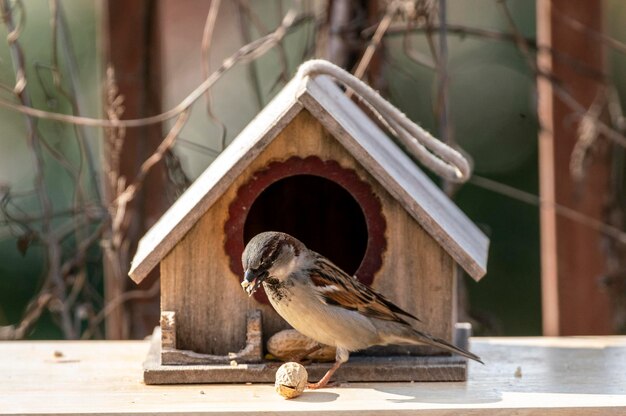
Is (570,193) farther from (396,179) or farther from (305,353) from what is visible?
(305,353)

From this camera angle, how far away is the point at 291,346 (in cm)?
274

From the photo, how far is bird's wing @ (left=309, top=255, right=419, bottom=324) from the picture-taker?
2643 millimetres

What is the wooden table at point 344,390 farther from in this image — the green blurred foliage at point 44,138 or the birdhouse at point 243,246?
the green blurred foliage at point 44,138

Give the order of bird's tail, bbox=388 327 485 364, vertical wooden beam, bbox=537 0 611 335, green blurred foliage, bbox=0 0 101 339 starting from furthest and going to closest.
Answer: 1. green blurred foliage, bbox=0 0 101 339
2. vertical wooden beam, bbox=537 0 611 335
3. bird's tail, bbox=388 327 485 364

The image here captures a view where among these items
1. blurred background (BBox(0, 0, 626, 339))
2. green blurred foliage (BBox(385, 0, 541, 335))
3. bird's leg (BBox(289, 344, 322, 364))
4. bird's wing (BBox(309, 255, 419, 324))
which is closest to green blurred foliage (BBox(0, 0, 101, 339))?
blurred background (BBox(0, 0, 626, 339))

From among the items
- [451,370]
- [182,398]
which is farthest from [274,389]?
[451,370]

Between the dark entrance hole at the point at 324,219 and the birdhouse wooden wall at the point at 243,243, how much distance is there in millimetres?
539

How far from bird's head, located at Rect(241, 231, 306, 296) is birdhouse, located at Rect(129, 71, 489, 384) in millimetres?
153

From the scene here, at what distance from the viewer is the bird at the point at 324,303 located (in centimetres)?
262

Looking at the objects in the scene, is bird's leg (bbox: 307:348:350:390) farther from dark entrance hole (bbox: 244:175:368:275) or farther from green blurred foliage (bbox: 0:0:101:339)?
green blurred foliage (bbox: 0:0:101:339)

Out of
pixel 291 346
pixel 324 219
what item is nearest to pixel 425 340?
pixel 291 346

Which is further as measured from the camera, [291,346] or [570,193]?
[570,193]

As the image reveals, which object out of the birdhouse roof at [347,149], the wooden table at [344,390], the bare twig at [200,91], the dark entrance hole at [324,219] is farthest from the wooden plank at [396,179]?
the bare twig at [200,91]

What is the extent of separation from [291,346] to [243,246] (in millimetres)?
265
